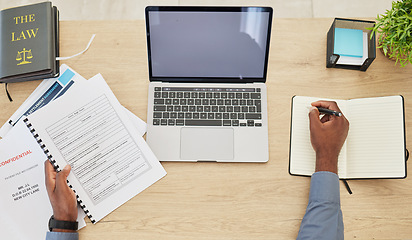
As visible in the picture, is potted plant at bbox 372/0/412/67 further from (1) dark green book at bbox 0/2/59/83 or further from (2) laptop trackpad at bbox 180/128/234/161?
(1) dark green book at bbox 0/2/59/83

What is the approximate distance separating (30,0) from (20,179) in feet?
4.66

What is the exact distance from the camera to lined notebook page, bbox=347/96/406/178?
3.14 feet

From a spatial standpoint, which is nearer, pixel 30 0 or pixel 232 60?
pixel 232 60

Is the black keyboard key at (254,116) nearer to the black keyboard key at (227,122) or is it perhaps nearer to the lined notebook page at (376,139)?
the black keyboard key at (227,122)

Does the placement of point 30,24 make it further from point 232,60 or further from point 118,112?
point 232,60

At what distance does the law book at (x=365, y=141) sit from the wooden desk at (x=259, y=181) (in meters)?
0.03

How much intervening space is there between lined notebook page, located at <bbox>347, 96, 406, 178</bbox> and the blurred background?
40.7 inches

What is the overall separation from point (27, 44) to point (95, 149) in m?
0.40

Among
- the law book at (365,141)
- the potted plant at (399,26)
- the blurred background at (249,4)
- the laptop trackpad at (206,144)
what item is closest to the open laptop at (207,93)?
the laptop trackpad at (206,144)

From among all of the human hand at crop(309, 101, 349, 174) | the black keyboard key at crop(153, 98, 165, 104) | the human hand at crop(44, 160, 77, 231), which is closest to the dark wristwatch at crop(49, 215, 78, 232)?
the human hand at crop(44, 160, 77, 231)

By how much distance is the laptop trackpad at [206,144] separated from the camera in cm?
100

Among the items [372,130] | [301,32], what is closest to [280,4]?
[301,32]

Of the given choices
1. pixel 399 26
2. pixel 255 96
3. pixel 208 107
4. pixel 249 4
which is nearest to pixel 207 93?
pixel 208 107

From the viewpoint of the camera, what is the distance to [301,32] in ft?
3.66
